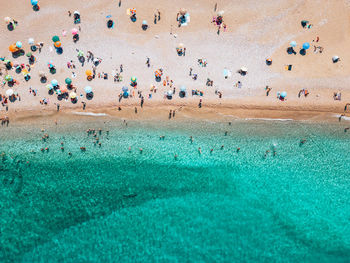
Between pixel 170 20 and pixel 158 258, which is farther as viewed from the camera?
pixel 170 20

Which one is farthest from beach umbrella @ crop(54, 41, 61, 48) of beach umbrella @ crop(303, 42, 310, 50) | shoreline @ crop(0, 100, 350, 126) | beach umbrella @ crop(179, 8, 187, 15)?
beach umbrella @ crop(303, 42, 310, 50)

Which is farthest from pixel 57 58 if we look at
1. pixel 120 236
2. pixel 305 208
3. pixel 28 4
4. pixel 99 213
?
pixel 305 208

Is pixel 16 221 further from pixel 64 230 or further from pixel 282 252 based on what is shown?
pixel 282 252

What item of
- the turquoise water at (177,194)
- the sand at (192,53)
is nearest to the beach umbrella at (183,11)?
the sand at (192,53)

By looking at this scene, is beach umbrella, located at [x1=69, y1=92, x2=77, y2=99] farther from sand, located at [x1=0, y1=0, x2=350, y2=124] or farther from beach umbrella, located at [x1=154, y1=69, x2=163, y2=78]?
beach umbrella, located at [x1=154, y1=69, x2=163, y2=78]

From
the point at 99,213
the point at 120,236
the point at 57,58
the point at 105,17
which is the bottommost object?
the point at 120,236

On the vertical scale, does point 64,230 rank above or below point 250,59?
below

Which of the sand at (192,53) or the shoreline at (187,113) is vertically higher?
the sand at (192,53)

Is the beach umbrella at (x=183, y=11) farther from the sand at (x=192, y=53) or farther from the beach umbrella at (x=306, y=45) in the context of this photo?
the beach umbrella at (x=306, y=45)
